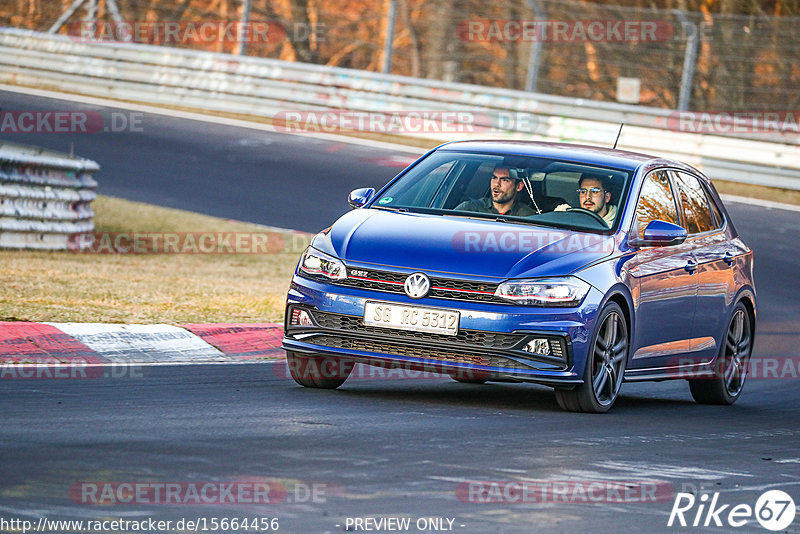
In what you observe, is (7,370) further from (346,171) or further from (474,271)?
(346,171)

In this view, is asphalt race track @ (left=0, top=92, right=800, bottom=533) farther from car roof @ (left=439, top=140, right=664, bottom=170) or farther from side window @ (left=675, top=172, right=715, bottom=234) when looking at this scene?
car roof @ (left=439, top=140, right=664, bottom=170)

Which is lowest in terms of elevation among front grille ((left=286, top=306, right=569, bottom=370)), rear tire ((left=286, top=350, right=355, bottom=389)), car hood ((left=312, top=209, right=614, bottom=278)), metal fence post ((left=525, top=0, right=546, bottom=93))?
rear tire ((left=286, top=350, right=355, bottom=389))

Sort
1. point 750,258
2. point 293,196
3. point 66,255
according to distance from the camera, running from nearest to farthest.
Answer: point 750,258
point 66,255
point 293,196

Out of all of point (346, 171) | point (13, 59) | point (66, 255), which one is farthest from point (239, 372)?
point (13, 59)

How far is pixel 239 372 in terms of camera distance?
9539 millimetres

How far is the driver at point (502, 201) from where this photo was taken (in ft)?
29.8

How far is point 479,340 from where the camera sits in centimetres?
805

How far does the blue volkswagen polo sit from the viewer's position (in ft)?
26.5

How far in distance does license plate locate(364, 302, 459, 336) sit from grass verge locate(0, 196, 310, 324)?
321 cm

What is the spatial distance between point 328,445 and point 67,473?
140 cm
